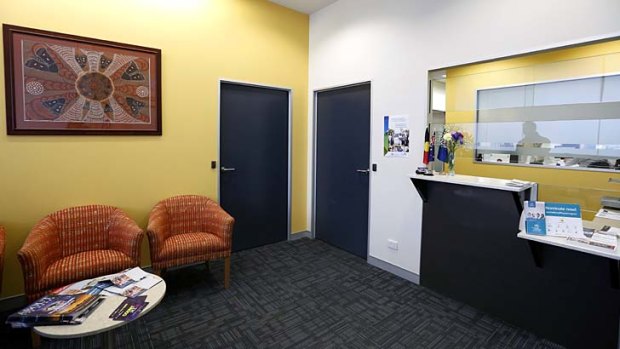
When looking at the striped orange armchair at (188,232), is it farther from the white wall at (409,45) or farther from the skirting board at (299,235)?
the white wall at (409,45)

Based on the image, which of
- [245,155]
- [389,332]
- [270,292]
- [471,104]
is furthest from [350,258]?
[471,104]

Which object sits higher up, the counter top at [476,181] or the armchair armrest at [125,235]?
the counter top at [476,181]

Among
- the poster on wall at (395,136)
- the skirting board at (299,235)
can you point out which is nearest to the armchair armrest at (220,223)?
the skirting board at (299,235)

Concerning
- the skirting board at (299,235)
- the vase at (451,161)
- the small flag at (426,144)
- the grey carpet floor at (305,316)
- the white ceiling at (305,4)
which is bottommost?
the grey carpet floor at (305,316)

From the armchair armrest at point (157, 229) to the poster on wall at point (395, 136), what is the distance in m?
2.35

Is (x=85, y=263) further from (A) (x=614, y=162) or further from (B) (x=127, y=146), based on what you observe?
(A) (x=614, y=162)

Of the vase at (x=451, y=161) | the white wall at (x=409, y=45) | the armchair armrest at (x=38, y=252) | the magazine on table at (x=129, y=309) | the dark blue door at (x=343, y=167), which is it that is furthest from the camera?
the dark blue door at (x=343, y=167)

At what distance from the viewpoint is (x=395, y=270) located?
341cm

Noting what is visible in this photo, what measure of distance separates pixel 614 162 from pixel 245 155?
3.37 metres

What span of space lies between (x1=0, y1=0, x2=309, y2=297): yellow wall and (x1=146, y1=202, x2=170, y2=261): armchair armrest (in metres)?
0.24

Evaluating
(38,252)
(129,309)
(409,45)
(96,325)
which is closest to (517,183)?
(409,45)

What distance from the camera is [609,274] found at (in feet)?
6.75

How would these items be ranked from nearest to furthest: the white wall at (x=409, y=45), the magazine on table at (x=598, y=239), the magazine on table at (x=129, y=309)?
1. the magazine on table at (x=129, y=309)
2. the magazine on table at (x=598, y=239)
3. the white wall at (x=409, y=45)

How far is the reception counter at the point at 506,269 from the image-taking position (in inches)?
84.0
